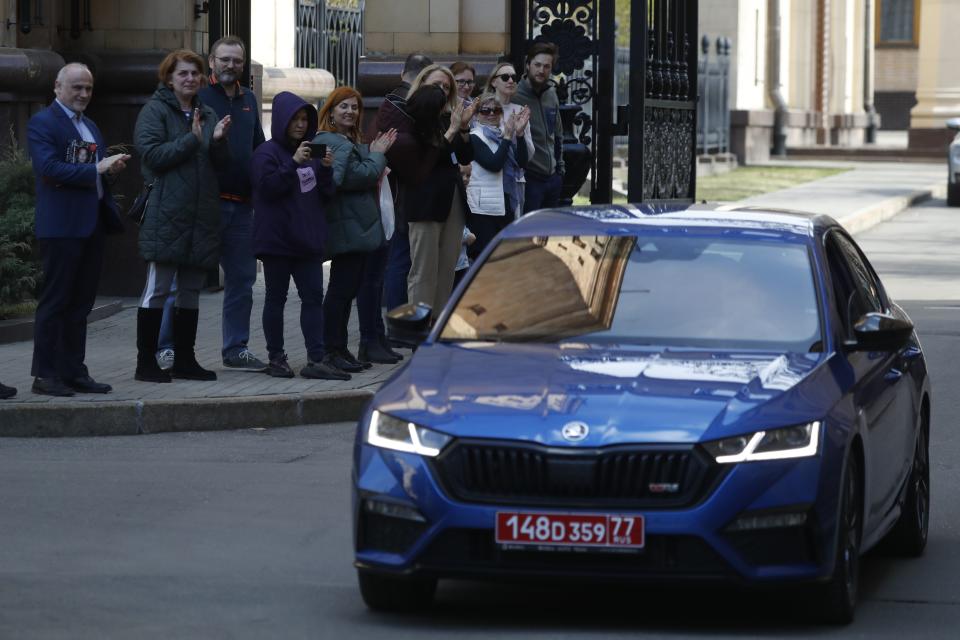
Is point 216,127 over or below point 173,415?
over

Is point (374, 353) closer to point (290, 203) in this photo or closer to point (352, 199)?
point (352, 199)

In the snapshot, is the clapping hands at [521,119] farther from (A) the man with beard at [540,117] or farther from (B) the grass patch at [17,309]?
(B) the grass patch at [17,309]

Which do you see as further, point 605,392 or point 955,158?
point 955,158

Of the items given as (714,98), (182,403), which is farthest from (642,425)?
(714,98)

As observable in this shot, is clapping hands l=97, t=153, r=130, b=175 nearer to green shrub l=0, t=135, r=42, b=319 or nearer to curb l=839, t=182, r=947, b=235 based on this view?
green shrub l=0, t=135, r=42, b=319

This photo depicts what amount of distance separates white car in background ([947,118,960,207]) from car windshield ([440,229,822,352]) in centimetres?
2774

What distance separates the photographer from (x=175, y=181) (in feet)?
37.6

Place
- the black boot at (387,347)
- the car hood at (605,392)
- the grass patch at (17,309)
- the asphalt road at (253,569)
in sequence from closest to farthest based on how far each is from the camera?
the car hood at (605,392)
the asphalt road at (253,569)
the black boot at (387,347)
the grass patch at (17,309)

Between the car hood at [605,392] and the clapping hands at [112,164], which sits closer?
the car hood at [605,392]

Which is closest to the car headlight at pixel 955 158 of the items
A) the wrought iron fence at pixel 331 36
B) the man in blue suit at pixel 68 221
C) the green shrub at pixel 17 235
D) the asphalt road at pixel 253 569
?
the wrought iron fence at pixel 331 36

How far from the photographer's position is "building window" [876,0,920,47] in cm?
9219

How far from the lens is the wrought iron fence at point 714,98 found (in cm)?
4491

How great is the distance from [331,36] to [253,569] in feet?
58.3

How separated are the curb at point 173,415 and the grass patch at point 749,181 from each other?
64.7 feet
